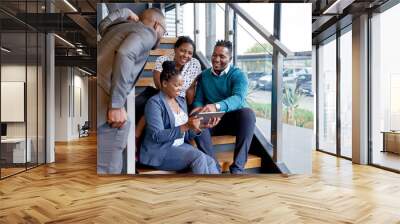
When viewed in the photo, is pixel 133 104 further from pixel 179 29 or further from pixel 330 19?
pixel 330 19

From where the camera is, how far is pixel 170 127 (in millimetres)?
5781

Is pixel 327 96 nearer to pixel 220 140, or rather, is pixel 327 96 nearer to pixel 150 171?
pixel 220 140

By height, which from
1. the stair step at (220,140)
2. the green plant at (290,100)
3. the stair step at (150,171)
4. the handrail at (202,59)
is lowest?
the stair step at (150,171)

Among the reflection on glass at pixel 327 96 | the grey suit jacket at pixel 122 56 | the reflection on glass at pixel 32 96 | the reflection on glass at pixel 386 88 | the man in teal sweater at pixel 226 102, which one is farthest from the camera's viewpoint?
the reflection on glass at pixel 327 96

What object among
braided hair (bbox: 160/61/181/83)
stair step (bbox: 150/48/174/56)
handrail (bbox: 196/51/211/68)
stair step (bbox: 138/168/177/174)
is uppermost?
stair step (bbox: 150/48/174/56)

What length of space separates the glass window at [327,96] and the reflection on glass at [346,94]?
0.44 metres

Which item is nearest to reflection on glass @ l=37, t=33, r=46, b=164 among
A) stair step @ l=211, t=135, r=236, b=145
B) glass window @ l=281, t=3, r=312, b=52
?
stair step @ l=211, t=135, r=236, b=145

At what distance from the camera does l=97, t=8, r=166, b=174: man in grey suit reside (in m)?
5.76

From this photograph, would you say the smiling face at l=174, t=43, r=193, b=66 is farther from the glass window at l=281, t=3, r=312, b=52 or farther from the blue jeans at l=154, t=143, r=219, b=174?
the glass window at l=281, t=3, r=312, b=52

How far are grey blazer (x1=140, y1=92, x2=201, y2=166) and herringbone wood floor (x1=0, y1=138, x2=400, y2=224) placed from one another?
521 millimetres

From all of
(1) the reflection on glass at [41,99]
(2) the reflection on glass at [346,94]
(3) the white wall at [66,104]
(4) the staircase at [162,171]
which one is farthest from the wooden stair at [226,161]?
(3) the white wall at [66,104]

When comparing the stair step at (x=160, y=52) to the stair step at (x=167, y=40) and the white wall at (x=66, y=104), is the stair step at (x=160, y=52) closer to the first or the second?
the stair step at (x=167, y=40)

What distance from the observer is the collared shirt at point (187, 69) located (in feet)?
19.1

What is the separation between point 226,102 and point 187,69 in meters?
0.72
